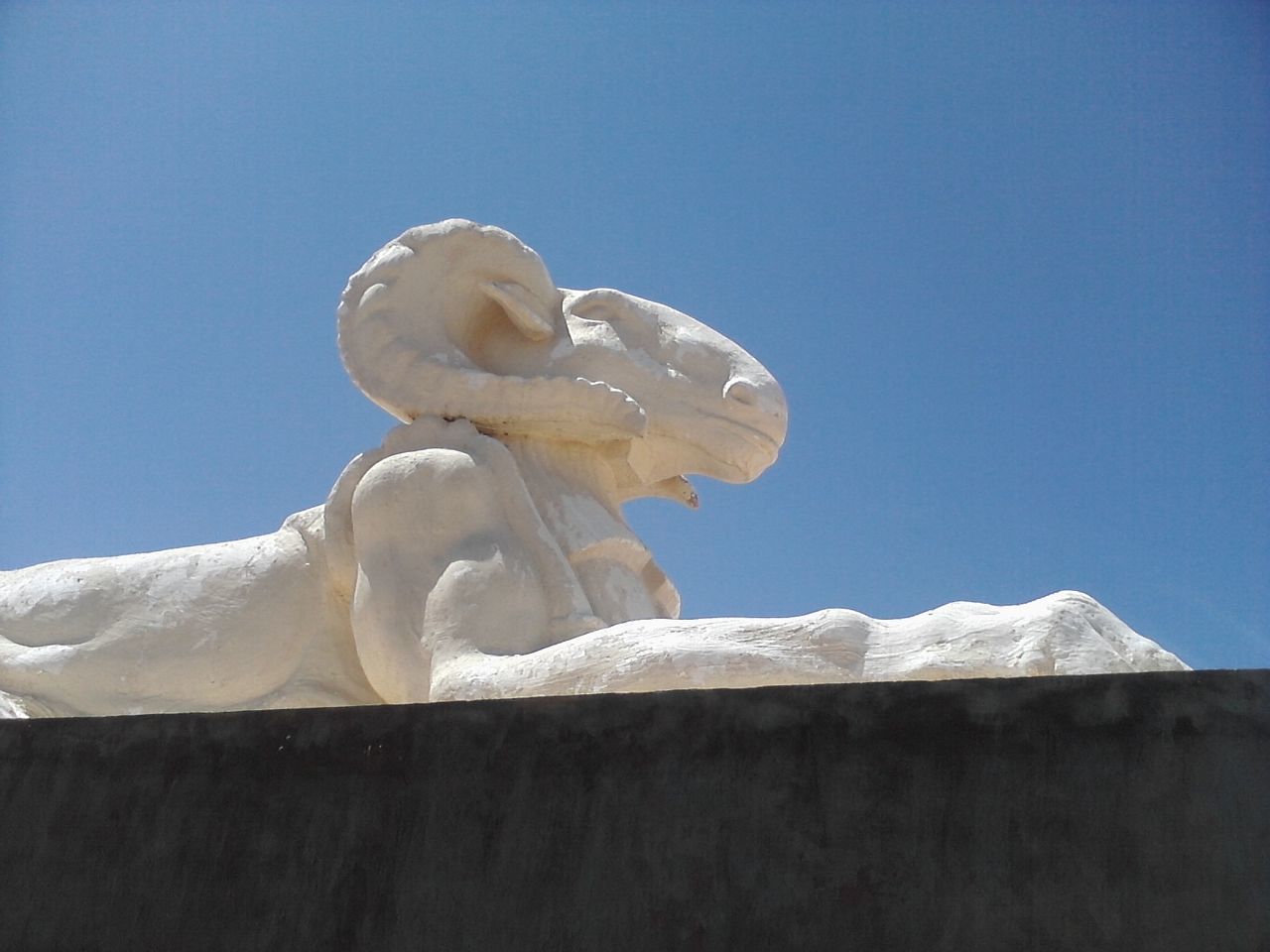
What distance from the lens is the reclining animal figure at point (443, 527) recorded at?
173 inches

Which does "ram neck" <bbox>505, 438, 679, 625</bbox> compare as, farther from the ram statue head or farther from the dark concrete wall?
the dark concrete wall

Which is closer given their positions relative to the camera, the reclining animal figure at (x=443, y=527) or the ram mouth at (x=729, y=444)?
the reclining animal figure at (x=443, y=527)

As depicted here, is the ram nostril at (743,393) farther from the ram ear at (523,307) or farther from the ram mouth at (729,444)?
the ram ear at (523,307)

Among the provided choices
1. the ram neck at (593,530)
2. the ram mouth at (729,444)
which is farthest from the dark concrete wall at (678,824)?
the ram mouth at (729,444)

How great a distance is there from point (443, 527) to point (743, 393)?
45.1 inches

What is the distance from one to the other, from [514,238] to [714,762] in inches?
118

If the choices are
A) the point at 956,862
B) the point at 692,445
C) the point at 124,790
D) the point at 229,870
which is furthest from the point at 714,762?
the point at 692,445

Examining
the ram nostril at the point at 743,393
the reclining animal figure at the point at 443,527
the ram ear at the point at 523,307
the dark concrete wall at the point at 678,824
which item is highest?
the ram ear at the point at 523,307

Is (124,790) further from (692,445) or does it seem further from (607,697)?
(692,445)

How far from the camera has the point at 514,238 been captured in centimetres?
506

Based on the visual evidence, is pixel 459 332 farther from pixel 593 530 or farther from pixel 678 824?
pixel 678 824

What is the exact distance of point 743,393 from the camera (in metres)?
4.94

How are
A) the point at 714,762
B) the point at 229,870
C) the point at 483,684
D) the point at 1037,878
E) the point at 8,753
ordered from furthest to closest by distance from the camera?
the point at 483,684 < the point at 8,753 < the point at 229,870 < the point at 714,762 < the point at 1037,878

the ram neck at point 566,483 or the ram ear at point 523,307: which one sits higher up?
the ram ear at point 523,307
